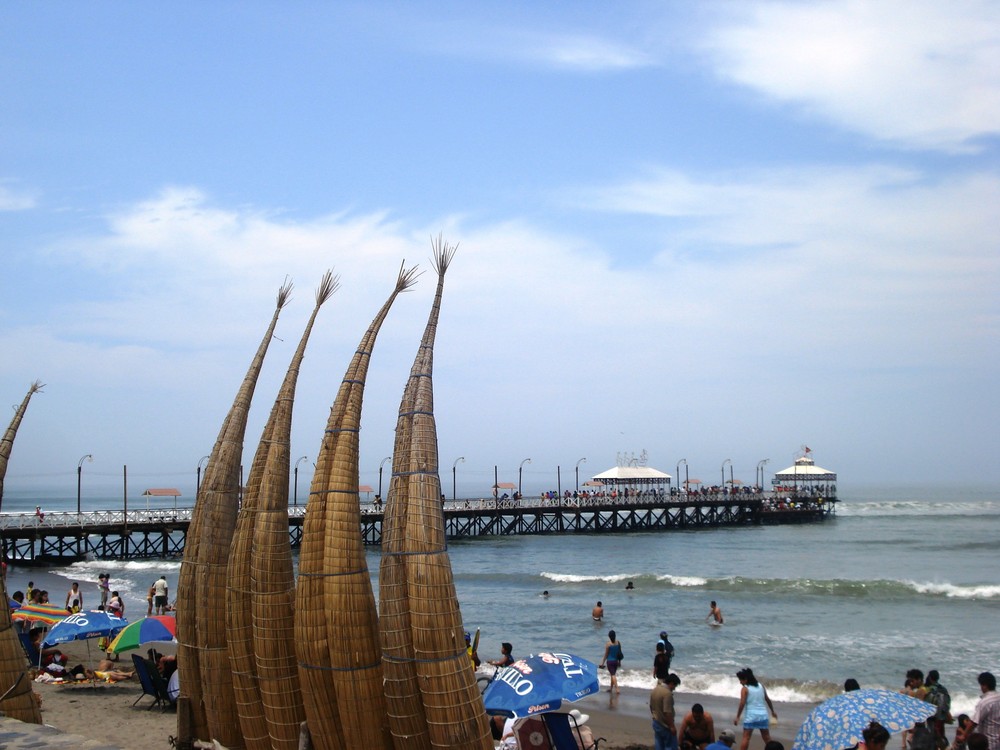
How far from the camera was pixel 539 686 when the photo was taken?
8.23 meters

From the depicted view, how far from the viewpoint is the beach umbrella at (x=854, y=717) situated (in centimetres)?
669

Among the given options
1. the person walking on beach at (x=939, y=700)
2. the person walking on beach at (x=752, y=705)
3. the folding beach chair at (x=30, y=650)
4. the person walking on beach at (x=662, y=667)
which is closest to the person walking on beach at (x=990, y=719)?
the person walking on beach at (x=939, y=700)

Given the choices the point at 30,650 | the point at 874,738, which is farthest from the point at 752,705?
the point at 30,650

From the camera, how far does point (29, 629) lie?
1587 centimetres

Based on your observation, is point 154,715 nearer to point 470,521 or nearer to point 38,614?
point 38,614

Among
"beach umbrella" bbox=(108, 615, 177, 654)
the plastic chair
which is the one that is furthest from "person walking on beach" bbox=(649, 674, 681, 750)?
"beach umbrella" bbox=(108, 615, 177, 654)

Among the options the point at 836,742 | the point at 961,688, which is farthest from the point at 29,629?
the point at 961,688

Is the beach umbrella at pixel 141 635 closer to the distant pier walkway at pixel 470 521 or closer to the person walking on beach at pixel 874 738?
the person walking on beach at pixel 874 738

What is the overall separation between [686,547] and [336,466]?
42660 mm

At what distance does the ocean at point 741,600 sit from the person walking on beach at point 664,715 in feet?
20.6

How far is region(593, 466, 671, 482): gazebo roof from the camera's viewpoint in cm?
6134

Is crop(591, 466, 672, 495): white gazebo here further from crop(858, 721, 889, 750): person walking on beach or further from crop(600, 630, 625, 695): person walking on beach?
crop(858, 721, 889, 750): person walking on beach

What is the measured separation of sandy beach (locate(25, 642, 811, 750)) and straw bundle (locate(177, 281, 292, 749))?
1.92 m

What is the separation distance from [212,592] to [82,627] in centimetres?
613
